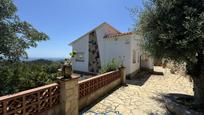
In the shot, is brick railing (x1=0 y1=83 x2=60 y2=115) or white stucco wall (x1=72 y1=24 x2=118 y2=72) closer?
brick railing (x1=0 y1=83 x2=60 y2=115)

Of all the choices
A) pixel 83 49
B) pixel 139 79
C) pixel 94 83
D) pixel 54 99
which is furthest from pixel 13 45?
pixel 83 49

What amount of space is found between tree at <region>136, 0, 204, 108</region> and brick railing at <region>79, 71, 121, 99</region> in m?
3.19

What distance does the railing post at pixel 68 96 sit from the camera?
226 inches

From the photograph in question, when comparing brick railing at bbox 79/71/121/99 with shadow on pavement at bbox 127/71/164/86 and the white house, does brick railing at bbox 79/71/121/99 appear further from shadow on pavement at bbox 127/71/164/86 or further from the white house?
the white house

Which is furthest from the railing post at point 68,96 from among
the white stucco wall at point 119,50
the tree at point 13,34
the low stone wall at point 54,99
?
the white stucco wall at point 119,50

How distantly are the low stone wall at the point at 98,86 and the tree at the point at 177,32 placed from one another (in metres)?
3.25

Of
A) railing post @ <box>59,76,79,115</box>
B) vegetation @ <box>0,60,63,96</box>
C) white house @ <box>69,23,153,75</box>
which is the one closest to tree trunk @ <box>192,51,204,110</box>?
railing post @ <box>59,76,79,115</box>

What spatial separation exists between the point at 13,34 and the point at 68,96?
Result: 272 centimetres

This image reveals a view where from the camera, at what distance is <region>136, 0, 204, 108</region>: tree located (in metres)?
5.46

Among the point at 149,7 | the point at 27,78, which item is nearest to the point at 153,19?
the point at 149,7

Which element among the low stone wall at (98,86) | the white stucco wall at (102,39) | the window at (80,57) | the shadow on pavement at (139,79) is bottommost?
the shadow on pavement at (139,79)

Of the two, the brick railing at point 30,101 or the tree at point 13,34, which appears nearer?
the brick railing at point 30,101

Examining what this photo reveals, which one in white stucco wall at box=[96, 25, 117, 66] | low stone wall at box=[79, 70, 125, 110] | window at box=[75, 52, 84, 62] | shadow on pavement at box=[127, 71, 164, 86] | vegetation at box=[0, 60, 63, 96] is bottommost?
shadow on pavement at box=[127, 71, 164, 86]

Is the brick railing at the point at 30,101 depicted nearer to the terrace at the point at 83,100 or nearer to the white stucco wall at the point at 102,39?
the terrace at the point at 83,100
